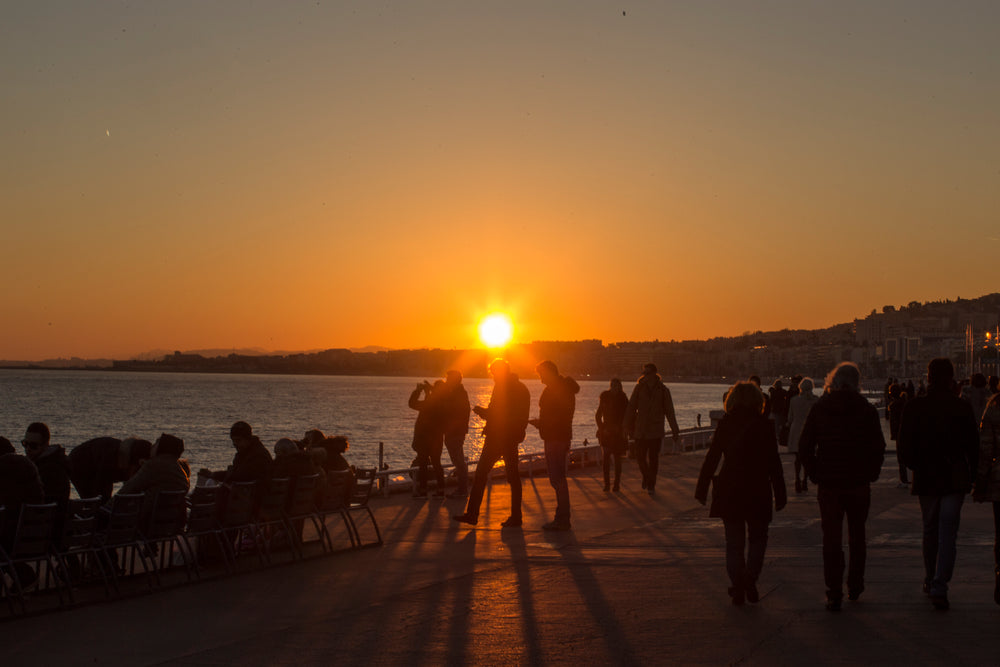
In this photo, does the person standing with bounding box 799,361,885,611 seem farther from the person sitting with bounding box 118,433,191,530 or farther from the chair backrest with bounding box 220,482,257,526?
the person sitting with bounding box 118,433,191,530

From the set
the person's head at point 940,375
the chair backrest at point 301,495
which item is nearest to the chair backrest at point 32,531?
the chair backrest at point 301,495

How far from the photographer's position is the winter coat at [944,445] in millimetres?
8156

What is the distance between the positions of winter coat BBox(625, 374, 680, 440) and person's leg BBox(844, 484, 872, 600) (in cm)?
856

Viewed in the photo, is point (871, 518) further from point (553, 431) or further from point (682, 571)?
point (682, 571)

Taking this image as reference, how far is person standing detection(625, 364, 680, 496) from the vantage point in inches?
671

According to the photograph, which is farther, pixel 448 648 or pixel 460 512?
pixel 460 512

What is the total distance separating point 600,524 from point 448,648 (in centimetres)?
671

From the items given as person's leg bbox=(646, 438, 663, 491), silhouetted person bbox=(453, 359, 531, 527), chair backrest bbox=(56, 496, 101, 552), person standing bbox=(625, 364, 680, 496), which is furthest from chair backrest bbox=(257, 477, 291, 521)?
person's leg bbox=(646, 438, 663, 491)

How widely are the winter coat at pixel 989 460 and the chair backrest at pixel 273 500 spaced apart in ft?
19.4

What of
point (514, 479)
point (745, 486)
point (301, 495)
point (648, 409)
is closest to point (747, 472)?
point (745, 486)

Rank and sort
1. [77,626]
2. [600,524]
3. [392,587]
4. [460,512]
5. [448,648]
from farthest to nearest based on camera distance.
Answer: [460,512], [600,524], [392,587], [77,626], [448,648]

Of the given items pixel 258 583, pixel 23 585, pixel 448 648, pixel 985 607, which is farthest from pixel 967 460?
pixel 23 585

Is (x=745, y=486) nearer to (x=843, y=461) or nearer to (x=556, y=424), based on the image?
(x=843, y=461)

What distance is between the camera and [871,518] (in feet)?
44.9
